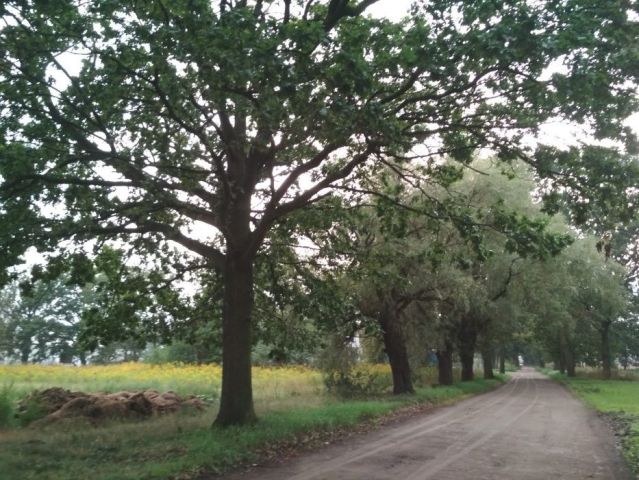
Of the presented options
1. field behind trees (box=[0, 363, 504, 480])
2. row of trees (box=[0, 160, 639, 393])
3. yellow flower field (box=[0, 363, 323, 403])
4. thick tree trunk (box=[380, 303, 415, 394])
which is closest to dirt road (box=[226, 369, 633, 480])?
field behind trees (box=[0, 363, 504, 480])

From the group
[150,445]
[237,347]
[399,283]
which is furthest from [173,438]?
[399,283]

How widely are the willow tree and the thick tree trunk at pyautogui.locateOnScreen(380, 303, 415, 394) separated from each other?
11750mm

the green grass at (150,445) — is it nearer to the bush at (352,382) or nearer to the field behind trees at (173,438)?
the field behind trees at (173,438)

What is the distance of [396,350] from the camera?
25234mm

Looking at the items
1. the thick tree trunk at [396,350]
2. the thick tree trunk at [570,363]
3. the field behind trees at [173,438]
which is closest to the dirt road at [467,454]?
the field behind trees at [173,438]

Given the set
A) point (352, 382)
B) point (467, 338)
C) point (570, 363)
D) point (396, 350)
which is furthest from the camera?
point (570, 363)

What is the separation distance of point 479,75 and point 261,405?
12352mm

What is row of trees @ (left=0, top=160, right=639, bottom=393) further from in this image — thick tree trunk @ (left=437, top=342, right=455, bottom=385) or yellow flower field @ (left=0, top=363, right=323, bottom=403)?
yellow flower field @ (left=0, top=363, right=323, bottom=403)

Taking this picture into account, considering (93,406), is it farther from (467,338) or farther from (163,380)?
(467,338)

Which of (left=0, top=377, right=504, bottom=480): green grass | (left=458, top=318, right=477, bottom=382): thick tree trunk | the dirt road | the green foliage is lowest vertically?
the dirt road

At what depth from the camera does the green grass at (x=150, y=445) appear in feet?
29.5

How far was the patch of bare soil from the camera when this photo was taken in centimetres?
1477

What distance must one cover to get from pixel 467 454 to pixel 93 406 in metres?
9.62

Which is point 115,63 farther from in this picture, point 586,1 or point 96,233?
point 586,1
